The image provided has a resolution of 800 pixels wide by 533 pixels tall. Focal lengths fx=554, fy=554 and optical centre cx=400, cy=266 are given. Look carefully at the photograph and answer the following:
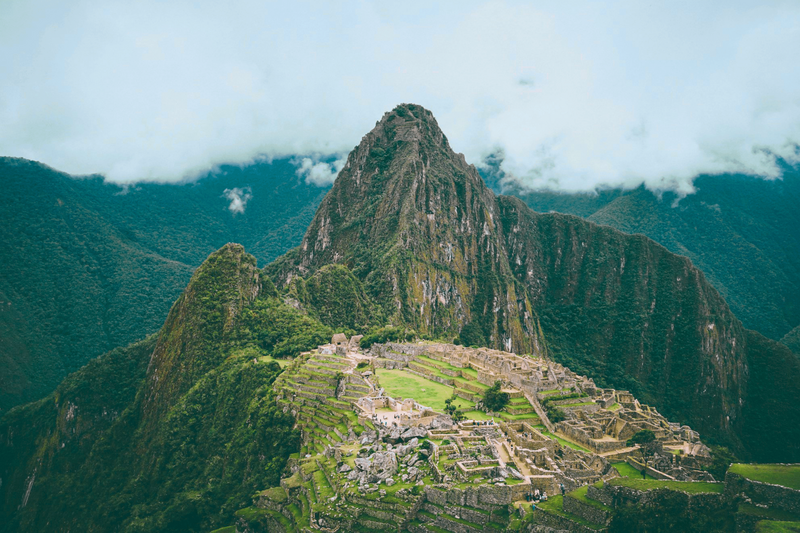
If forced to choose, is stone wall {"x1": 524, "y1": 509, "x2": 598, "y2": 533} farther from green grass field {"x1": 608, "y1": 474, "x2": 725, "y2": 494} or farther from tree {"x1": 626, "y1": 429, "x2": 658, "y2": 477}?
tree {"x1": 626, "y1": 429, "x2": 658, "y2": 477}

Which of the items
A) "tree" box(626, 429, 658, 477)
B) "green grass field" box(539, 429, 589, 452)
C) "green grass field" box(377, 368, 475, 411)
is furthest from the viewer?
"green grass field" box(377, 368, 475, 411)

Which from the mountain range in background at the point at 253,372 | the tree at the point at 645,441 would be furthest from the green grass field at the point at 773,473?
Result: the mountain range in background at the point at 253,372

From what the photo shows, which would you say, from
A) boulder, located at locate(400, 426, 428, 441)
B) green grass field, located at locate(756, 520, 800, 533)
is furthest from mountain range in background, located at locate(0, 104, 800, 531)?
green grass field, located at locate(756, 520, 800, 533)

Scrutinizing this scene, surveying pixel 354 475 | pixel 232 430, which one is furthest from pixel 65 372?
pixel 354 475

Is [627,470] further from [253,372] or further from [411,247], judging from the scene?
[411,247]

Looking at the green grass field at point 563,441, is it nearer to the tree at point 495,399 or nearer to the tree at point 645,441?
the tree at point 495,399

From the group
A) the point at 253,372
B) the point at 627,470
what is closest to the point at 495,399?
the point at 627,470

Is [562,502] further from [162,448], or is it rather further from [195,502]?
[162,448]
